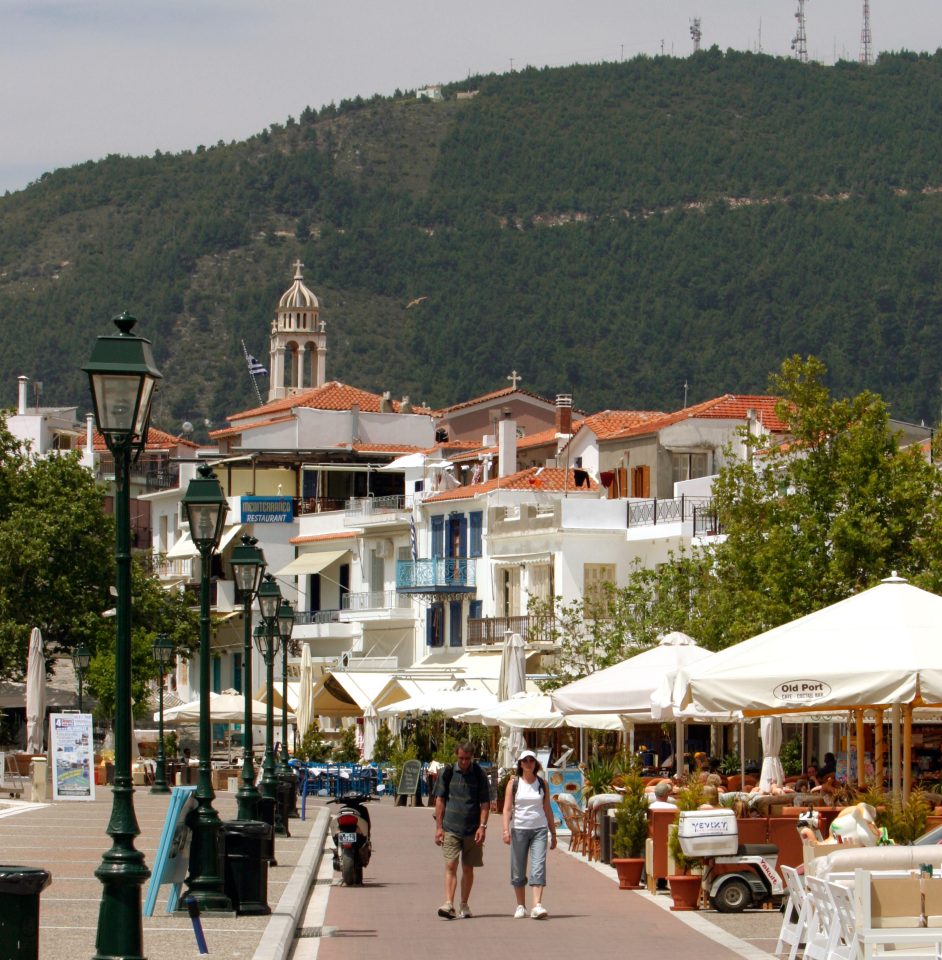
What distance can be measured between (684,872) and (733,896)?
64 centimetres

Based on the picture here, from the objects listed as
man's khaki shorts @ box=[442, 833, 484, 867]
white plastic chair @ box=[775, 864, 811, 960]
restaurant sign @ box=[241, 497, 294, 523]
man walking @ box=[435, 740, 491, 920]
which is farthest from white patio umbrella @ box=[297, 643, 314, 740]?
white plastic chair @ box=[775, 864, 811, 960]

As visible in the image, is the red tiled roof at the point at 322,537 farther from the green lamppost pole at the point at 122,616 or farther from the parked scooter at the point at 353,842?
the green lamppost pole at the point at 122,616

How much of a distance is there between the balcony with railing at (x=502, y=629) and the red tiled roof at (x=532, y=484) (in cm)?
432

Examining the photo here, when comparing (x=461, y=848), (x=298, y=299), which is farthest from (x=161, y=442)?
(x=461, y=848)

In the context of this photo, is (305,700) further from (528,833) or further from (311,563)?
(528,833)

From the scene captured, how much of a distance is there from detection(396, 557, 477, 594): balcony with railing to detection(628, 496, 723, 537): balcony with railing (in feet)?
25.7

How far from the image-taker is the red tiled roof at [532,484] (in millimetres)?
63969

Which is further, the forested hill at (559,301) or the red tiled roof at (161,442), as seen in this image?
the forested hill at (559,301)

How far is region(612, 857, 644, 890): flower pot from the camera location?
21266mm

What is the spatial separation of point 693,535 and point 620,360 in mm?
111316

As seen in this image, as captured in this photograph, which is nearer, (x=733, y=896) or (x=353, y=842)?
(x=733, y=896)

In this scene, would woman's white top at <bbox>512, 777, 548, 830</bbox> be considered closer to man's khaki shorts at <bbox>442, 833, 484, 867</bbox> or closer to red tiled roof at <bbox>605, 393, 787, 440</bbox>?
man's khaki shorts at <bbox>442, 833, 484, 867</bbox>

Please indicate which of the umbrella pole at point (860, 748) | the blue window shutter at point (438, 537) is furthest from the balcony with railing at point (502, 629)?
the umbrella pole at point (860, 748)

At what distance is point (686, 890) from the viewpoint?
60.9ft
